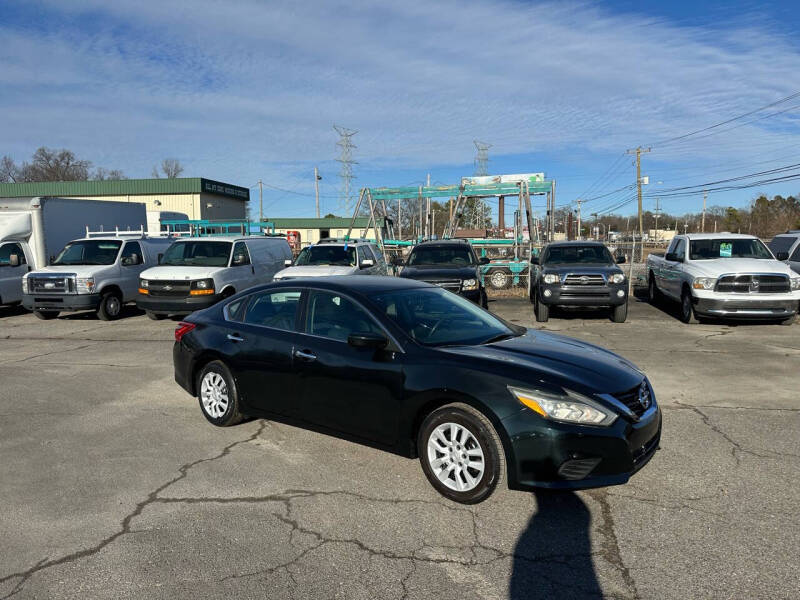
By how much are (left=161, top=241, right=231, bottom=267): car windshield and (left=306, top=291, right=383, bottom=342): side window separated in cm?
904

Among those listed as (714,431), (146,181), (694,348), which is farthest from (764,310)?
(146,181)

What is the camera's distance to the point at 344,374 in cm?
458

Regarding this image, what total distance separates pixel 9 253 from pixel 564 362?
15.5 meters

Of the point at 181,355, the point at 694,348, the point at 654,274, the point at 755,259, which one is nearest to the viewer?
the point at 181,355

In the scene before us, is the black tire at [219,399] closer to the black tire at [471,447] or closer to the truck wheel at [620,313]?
the black tire at [471,447]

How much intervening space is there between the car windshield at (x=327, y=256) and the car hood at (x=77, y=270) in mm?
4521

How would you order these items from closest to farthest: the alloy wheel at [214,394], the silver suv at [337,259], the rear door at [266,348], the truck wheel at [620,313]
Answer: the rear door at [266,348] < the alloy wheel at [214,394] < the truck wheel at [620,313] < the silver suv at [337,259]

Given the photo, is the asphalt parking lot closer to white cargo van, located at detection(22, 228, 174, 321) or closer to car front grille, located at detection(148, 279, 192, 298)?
car front grille, located at detection(148, 279, 192, 298)

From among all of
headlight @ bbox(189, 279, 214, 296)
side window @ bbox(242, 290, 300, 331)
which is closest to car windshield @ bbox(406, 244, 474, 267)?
headlight @ bbox(189, 279, 214, 296)

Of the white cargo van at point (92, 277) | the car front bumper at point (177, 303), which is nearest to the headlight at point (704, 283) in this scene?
the car front bumper at point (177, 303)

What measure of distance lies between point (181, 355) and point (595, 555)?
4331 mm

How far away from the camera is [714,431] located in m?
5.51

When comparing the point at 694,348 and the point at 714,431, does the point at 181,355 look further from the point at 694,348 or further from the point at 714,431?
the point at 694,348

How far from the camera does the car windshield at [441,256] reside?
13758 mm
